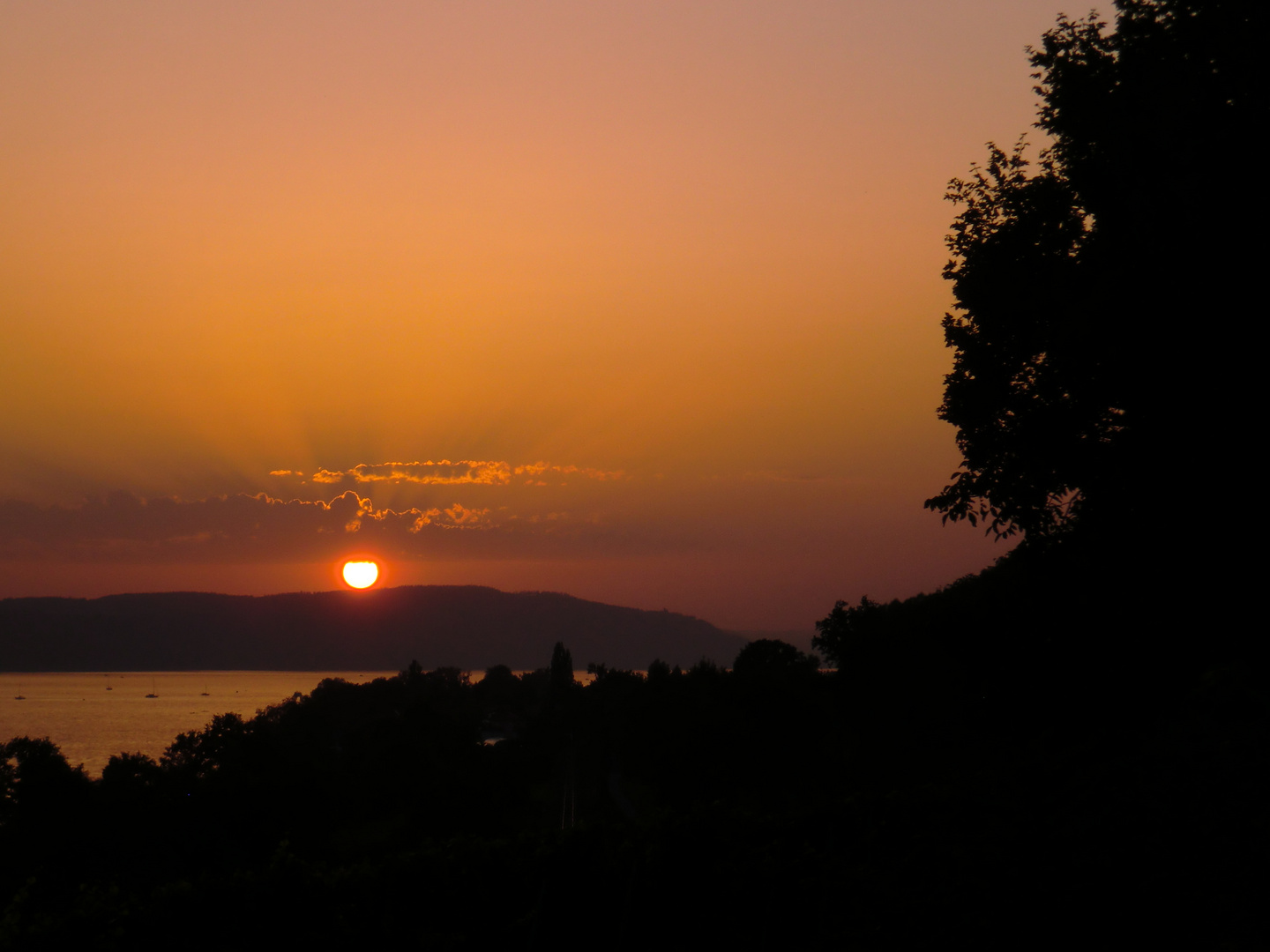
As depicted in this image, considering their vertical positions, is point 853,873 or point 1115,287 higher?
point 1115,287

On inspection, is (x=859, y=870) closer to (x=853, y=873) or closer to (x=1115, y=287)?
(x=853, y=873)

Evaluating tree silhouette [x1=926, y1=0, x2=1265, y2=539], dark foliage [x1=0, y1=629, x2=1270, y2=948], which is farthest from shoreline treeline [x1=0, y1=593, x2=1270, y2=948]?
tree silhouette [x1=926, y1=0, x2=1265, y2=539]

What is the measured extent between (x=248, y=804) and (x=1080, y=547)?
120ft

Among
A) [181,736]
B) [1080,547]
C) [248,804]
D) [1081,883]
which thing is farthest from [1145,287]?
[181,736]

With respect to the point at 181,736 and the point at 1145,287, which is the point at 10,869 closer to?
the point at 181,736

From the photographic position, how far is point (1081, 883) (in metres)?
8.95

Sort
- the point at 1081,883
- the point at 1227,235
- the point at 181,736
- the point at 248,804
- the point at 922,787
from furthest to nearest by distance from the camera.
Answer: the point at 181,736, the point at 248,804, the point at 1227,235, the point at 922,787, the point at 1081,883

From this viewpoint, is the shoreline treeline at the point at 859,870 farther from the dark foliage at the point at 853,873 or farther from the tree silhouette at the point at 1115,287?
the tree silhouette at the point at 1115,287

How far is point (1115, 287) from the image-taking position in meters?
17.9

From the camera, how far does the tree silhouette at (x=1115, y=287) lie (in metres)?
17.3

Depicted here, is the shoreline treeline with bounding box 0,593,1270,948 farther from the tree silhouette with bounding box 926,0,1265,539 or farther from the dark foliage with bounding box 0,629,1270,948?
the tree silhouette with bounding box 926,0,1265,539

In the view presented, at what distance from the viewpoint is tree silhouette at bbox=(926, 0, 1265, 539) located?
56.9 ft

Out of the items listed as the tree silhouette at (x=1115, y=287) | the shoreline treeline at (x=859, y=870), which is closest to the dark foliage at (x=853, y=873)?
the shoreline treeline at (x=859, y=870)

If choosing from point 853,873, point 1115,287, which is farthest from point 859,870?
point 1115,287
